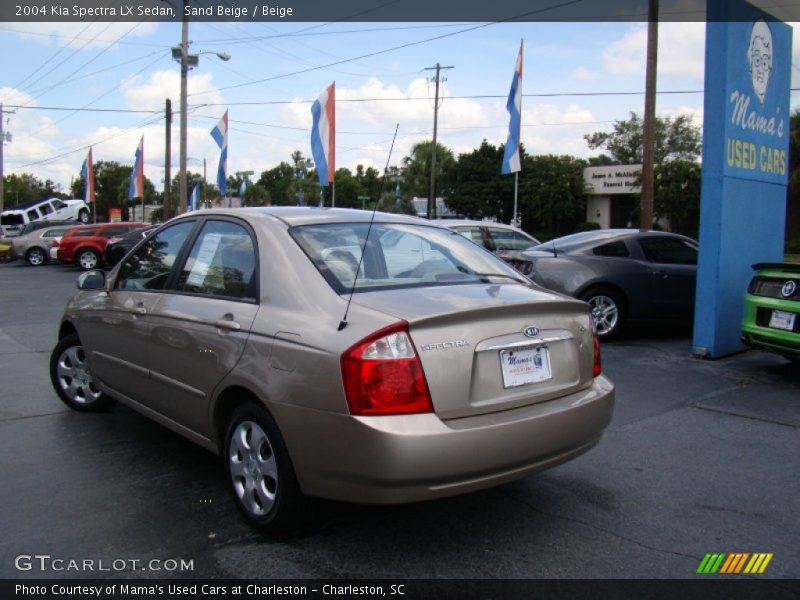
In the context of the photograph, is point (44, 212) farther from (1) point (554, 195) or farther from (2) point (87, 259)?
(1) point (554, 195)

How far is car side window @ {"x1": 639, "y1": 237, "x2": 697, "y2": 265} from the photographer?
360 inches

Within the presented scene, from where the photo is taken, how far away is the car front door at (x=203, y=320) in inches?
138

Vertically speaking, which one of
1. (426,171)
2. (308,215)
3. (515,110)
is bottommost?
(308,215)

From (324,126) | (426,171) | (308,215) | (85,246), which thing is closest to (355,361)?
(308,215)

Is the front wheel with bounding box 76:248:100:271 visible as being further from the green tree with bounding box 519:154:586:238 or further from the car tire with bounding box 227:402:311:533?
the green tree with bounding box 519:154:586:238

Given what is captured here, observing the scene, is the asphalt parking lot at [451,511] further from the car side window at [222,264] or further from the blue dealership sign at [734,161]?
the blue dealership sign at [734,161]

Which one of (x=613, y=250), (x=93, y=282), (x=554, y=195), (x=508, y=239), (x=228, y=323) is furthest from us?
(x=554, y=195)

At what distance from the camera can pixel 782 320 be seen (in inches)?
255

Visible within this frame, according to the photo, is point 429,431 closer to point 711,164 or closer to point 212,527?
point 212,527

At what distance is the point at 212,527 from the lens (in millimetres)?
3445

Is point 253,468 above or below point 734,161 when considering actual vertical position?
below

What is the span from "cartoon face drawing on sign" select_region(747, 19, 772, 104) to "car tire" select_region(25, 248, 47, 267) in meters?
25.2

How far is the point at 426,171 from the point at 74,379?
207 feet

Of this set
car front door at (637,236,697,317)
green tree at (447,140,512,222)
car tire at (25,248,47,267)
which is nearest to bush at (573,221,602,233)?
green tree at (447,140,512,222)
